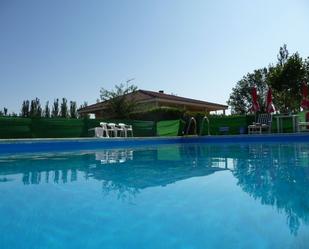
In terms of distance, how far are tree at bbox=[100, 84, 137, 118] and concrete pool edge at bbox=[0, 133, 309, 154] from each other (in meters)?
7.74

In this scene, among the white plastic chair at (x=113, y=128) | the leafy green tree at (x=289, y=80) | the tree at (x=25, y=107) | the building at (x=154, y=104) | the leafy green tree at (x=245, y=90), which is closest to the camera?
the white plastic chair at (x=113, y=128)

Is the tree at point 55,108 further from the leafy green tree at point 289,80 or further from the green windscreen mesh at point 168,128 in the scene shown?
the leafy green tree at point 289,80

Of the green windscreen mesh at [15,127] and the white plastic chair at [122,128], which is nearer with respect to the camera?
the green windscreen mesh at [15,127]

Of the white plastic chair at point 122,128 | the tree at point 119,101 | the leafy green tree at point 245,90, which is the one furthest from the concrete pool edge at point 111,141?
the leafy green tree at point 245,90

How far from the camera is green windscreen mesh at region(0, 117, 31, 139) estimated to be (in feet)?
39.1

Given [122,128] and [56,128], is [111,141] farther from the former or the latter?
[56,128]

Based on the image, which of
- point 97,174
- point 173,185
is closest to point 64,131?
point 97,174

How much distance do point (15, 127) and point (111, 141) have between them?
388 centimetres

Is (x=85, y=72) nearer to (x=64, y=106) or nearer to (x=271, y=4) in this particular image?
(x=271, y=4)

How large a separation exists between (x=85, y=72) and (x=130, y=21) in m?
8.34

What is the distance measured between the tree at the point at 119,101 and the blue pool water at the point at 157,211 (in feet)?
61.1

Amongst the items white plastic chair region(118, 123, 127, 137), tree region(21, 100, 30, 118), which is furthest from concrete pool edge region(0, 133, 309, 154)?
tree region(21, 100, 30, 118)

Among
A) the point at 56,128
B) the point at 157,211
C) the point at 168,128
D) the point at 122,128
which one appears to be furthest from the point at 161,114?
the point at 157,211

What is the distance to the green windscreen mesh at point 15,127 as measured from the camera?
39.1ft
